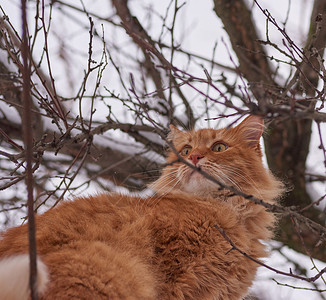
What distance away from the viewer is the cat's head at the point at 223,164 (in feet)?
10.4

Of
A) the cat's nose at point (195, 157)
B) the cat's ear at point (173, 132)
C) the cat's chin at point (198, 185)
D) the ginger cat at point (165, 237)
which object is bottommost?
the ginger cat at point (165, 237)

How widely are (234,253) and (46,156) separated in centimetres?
308

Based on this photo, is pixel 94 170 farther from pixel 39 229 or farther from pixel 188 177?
pixel 39 229

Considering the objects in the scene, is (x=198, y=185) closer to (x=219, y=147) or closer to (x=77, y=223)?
(x=219, y=147)

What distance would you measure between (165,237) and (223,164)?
2.70ft

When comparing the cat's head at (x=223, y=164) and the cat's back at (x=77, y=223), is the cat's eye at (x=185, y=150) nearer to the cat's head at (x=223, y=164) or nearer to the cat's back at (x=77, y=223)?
the cat's head at (x=223, y=164)

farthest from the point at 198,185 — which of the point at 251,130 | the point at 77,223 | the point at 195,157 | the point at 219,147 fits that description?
the point at 77,223

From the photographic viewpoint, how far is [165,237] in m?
2.70

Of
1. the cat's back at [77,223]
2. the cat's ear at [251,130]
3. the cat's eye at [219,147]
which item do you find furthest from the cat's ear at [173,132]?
the cat's back at [77,223]

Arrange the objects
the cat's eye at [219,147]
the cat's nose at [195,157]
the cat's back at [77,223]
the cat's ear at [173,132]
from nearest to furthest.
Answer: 1. the cat's back at [77,223]
2. the cat's nose at [195,157]
3. the cat's eye at [219,147]
4. the cat's ear at [173,132]

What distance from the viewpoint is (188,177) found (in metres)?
3.22

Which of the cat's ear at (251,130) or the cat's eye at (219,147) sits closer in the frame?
the cat's eye at (219,147)

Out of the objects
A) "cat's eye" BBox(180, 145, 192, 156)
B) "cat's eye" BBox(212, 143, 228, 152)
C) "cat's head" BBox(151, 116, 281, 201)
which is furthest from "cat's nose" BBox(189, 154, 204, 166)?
"cat's eye" BBox(180, 145, 192, 156)

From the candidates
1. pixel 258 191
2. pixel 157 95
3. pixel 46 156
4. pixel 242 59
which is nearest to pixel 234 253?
pixel 258 191
